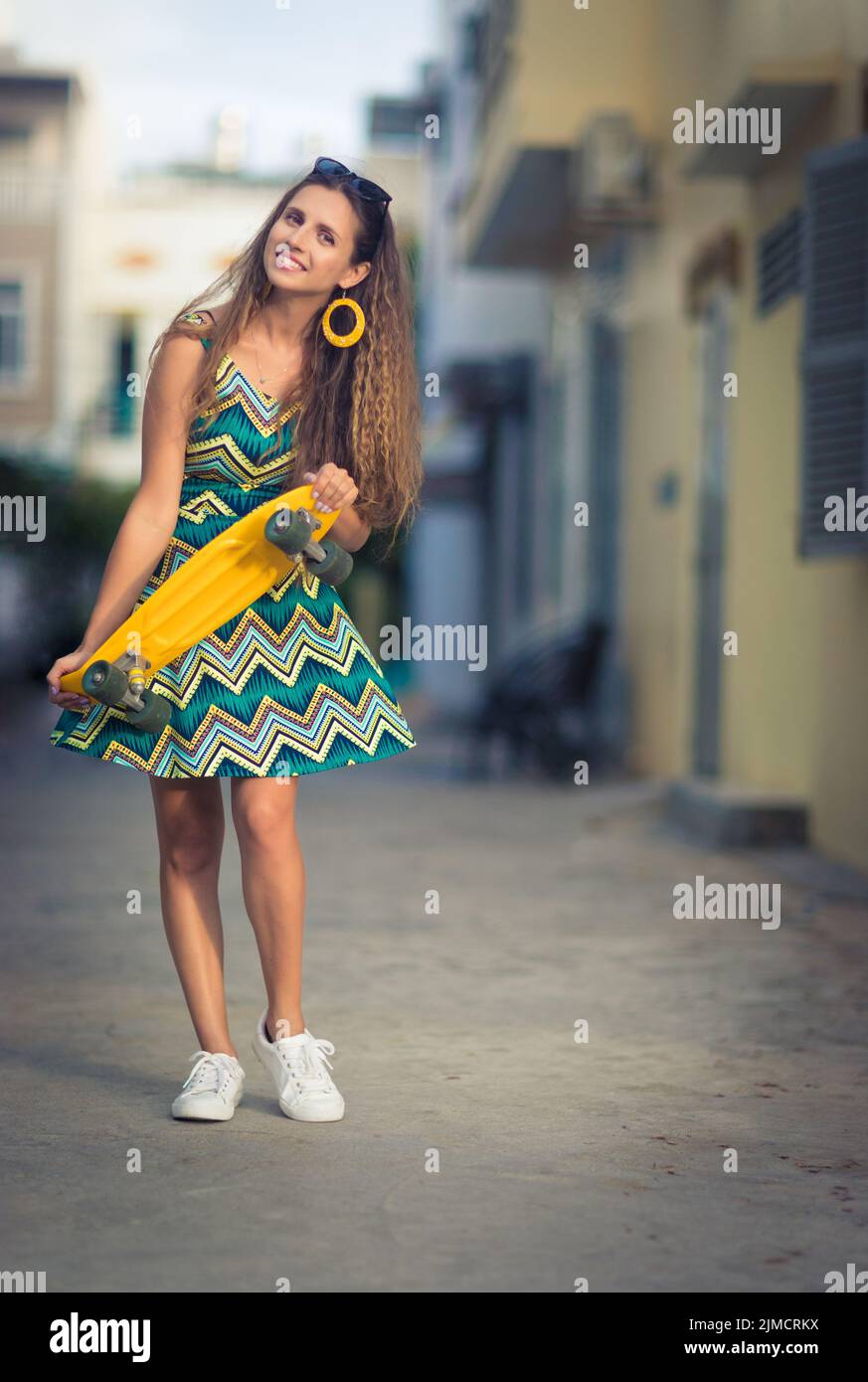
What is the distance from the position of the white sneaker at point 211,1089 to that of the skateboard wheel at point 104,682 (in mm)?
776

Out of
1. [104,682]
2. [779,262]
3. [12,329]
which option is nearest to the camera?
[104,682]

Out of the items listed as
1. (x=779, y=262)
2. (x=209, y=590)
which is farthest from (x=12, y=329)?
(x=209, y=590)

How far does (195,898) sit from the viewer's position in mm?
3768

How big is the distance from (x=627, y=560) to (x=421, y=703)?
9.56 meters

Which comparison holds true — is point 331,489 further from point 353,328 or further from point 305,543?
point 353,328

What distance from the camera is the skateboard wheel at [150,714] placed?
11.4 ft

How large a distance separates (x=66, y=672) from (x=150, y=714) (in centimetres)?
18

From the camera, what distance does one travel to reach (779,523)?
877cm

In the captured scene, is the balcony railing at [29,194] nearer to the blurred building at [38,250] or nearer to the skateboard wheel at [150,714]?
the blurred building at [38,250]

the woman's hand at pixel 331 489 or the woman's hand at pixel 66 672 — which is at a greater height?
the woman's hand at pixel 331 489

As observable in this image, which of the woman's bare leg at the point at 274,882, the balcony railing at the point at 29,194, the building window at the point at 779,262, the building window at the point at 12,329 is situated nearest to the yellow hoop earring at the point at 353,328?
the woman's bare leg at the point at 274,882

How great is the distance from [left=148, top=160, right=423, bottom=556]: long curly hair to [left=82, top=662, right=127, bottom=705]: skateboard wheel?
1.75 ft

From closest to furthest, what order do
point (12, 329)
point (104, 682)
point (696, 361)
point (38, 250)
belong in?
point (104, 682)
point (696, 361)
point (12, 329)
point (38, 250)
